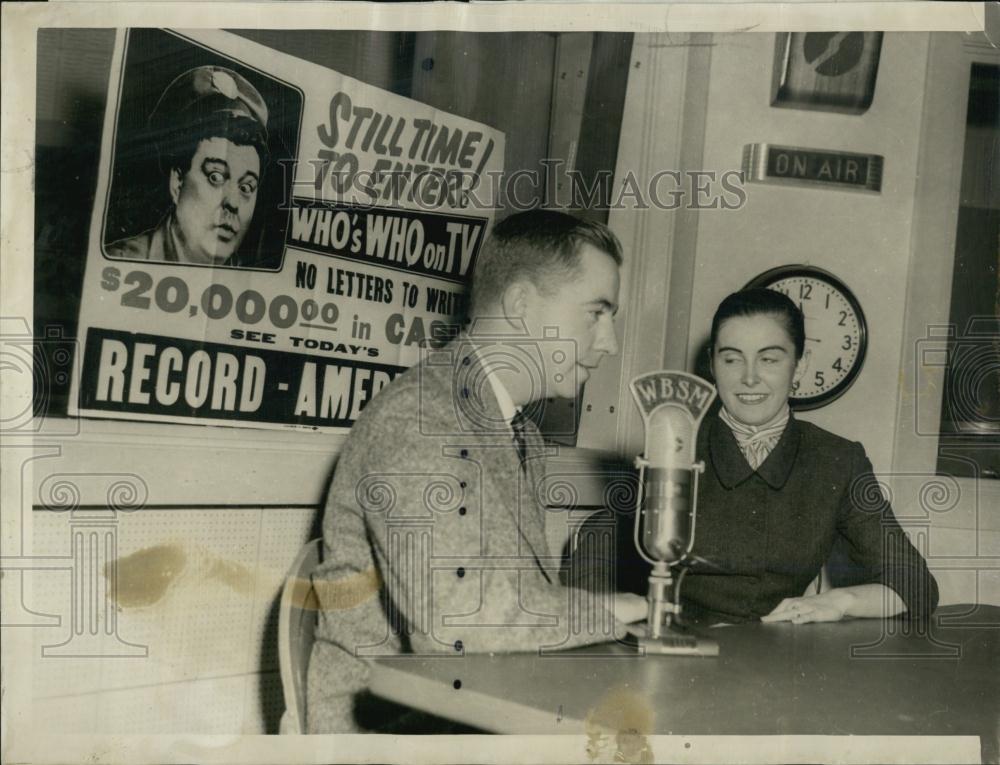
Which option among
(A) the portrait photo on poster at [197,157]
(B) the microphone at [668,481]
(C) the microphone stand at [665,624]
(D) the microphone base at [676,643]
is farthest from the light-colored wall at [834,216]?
(A) the portrait photo on poster at [197,157]

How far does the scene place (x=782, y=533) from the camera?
164cm

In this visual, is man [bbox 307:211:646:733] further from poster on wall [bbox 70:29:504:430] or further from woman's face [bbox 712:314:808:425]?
woman's face [bbox 712:314:808:425]

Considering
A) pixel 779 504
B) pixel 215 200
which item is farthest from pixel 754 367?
pixel 215 200

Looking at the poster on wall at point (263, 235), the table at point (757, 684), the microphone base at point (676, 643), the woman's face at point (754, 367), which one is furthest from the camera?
the woman's face at point (754, 367)

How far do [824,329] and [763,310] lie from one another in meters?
0.13

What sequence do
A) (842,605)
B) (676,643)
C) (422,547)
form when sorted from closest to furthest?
(676,643), (422,547), (842,605)

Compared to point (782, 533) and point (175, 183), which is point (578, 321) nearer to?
point (782, 533)

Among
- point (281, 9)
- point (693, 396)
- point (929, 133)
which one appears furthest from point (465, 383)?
point (929, 133)

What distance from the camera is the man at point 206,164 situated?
1578 mm

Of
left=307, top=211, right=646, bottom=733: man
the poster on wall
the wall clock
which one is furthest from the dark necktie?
the wall clock

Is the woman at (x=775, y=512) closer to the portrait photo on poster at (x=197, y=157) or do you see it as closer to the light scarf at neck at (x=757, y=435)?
the light scarf at neck at (x=757, y=435)

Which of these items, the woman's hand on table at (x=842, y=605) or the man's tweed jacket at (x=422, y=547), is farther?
the woman's hand on table at (x=842, y=605)

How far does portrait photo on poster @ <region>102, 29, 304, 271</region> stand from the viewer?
1568mm

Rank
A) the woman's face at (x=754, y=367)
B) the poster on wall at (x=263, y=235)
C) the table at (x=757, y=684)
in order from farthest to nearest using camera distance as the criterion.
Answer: the woman's face at (x=754, y=367)
the poster on wall at (x=263, y=235)
the table at (x=757, y=684)
